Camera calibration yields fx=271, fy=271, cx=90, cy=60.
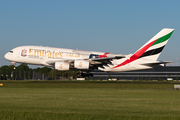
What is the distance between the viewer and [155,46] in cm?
5494

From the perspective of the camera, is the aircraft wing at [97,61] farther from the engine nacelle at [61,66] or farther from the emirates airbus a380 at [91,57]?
the engine nacelle at [61,66]

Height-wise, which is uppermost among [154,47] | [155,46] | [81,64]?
[155,46]

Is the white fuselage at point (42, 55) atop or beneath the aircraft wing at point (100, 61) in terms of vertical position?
atop

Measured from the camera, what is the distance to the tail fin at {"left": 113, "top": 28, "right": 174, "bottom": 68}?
53.4m

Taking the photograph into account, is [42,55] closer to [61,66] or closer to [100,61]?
[61,66]

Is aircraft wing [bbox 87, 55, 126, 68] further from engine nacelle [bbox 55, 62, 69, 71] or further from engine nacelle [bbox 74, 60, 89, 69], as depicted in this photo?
engine nacelle [bbox 55, 62, 69, 71]

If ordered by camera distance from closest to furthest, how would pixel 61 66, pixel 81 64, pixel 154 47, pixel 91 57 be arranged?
pixel 61 66
pixel 81 64
pixel 91 57
pixel 154 47

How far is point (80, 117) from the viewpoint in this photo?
40.3ft

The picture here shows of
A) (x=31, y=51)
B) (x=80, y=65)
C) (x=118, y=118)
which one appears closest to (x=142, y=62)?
(x=80, y=65)

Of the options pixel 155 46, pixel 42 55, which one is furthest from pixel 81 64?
pixel 155 46

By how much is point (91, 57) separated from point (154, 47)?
13.3m

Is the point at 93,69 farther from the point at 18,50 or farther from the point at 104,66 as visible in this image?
the point at 18,50

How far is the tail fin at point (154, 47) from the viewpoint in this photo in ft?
175

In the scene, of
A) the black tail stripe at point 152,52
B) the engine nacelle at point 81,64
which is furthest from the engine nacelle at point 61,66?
the black tail stripe at point 152,52
